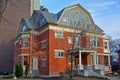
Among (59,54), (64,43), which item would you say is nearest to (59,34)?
(64,43)

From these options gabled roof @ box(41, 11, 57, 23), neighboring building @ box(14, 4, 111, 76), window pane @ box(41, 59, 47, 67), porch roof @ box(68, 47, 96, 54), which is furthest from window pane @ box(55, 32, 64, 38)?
window pane @ box(41, 59, 47, 67)

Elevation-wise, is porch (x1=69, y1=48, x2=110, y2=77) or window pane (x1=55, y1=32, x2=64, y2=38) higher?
window pane (x1=55, y1=32, x2=64, y2=38)

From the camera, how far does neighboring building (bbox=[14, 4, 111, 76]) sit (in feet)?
114

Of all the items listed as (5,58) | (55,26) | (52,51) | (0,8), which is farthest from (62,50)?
(0,8)

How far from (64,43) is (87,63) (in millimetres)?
5633

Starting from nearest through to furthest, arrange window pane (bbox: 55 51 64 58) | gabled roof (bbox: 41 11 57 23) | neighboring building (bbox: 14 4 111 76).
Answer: neighboring building (bbox: 14 4 111 76) < window pane (bbox: 55 51 64 58) < gabled roof (bbox: 41 11 57 23)

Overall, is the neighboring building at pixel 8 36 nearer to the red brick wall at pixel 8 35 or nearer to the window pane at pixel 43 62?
the red brick wall at pixel 8 35

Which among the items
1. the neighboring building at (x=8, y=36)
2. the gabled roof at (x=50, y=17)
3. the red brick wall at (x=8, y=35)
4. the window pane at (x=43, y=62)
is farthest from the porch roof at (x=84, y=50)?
the red brick wall at (x=8, y=35)

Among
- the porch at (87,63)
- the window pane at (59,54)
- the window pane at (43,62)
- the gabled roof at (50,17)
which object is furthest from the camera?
the gabled roof at (50,17)

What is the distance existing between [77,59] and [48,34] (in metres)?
7.35

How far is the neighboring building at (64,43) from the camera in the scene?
114 ft

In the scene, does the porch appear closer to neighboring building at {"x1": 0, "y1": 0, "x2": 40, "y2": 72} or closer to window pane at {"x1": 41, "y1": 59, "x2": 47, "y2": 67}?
window pane at {"x1": 41, "y1": 59, "x2": 47, "y2": 67}

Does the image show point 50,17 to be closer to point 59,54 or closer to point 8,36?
point 59,54

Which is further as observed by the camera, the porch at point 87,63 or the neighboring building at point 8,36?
the neighboring building at point 8,36
